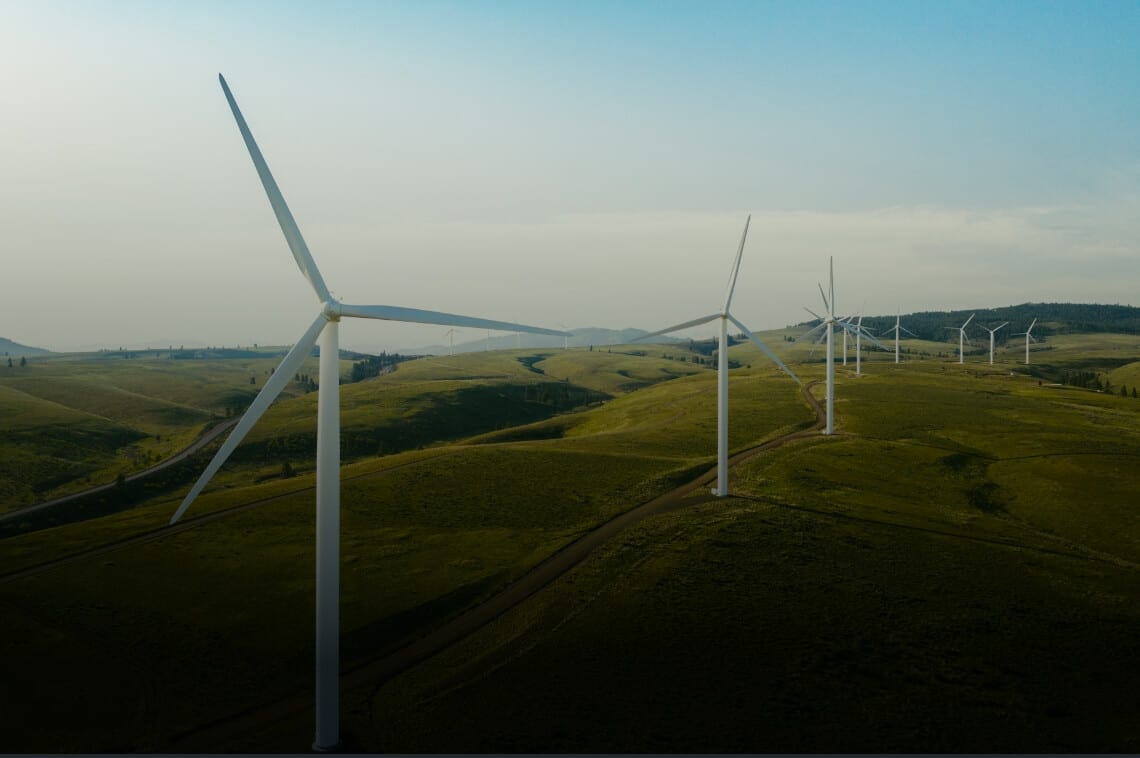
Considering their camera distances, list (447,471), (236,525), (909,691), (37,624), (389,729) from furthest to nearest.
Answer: (447,471), (236,525), (37,624), (909,691), (389,729)

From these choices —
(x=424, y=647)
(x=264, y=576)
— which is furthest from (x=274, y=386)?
(x=264, y=576)

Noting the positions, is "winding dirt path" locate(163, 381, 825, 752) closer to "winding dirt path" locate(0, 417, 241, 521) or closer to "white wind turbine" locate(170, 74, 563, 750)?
"white wind turbine" locate(170, 74, 563, 750)

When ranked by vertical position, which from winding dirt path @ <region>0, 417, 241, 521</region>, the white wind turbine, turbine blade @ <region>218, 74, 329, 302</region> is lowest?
winding dirt path @ <region>0, 417, 241, 521</region>

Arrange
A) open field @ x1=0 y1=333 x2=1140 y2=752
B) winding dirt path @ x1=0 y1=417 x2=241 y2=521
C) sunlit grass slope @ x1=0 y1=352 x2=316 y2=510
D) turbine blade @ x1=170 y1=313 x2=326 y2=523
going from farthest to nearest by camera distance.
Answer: sunlit grass slope @ x1=0 y1=352 x2=316 y2=510
winding dirt path @ x1=0 y1=417 x2=241 y2=521
open field @ x1=0 y1=333 x2=1140 y2=752
turbine blade @ x1=170 y1=313 x2=326 y2=523

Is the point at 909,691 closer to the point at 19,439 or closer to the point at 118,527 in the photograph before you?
the point at 118,527

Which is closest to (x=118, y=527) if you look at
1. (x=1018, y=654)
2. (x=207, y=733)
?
(x=207, y=733)

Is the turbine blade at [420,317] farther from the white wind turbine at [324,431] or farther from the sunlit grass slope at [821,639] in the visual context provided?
the sunlit grass slope at [821,639]

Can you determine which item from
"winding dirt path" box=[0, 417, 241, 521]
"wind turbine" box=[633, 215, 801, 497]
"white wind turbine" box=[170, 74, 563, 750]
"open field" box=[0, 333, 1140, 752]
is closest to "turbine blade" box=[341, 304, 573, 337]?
"white wind turbine" box=[170, 74, 563, 750]

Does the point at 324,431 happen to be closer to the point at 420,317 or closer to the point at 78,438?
the point at 420,317
